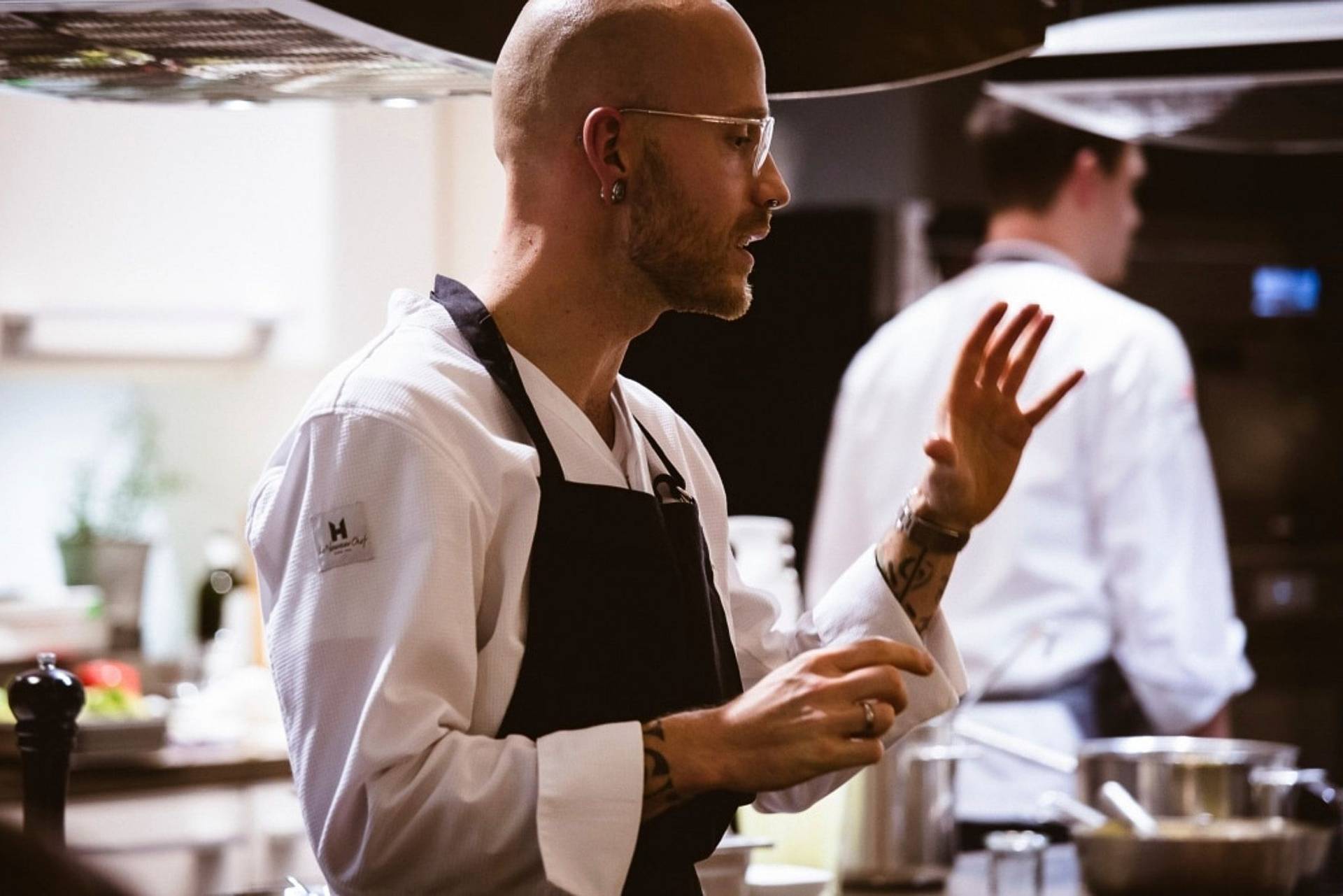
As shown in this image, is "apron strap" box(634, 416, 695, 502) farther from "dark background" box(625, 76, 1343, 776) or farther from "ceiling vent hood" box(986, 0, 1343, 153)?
"dark background" box(625, 76, 1343, 776)

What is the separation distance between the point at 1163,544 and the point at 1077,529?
5.5 inches

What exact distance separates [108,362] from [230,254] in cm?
34

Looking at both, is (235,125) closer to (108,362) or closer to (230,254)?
(230,254)

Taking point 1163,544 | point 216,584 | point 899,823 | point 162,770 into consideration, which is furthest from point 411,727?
point 216,584

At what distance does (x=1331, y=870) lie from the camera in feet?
6.86

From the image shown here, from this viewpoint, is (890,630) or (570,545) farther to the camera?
(890,630)

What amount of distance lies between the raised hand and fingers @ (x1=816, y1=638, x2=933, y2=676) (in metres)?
0.26

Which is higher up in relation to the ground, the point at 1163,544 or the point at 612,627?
the point at 612,627

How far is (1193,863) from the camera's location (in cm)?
183

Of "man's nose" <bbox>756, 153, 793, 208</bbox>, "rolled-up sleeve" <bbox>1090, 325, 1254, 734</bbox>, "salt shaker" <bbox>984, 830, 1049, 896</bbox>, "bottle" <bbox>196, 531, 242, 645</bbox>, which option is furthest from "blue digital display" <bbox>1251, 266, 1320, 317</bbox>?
"man's nose" <bbox>756, 153, 793, 208</bbox>

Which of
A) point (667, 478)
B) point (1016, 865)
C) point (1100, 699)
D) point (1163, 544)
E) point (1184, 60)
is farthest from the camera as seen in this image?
point (1100, 699)

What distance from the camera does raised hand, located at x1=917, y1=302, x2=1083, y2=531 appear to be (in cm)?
152

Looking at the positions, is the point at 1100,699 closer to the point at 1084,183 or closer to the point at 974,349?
the point at 1084,183

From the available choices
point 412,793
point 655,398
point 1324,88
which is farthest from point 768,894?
point 1324,88
